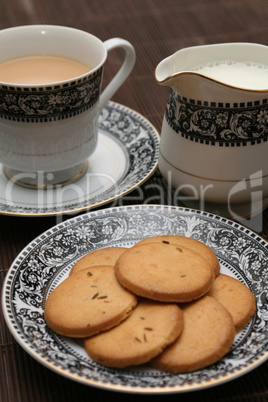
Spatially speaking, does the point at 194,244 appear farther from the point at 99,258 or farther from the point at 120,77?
the point at 120,77

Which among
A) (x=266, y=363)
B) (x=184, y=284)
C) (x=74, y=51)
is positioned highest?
(x=74, y=51)

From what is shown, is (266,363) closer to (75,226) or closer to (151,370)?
(151,370)

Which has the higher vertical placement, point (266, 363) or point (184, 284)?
point (184, 284)

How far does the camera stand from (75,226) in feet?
3.04

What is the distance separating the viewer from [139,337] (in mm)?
681

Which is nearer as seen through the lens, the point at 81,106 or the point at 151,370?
the point at 151,370

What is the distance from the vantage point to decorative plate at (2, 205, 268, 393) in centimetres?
66

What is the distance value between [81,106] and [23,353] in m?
0.44

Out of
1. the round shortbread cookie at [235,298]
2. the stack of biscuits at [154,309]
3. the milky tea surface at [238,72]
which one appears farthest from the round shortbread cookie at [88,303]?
the milky tea surface at [238,72]

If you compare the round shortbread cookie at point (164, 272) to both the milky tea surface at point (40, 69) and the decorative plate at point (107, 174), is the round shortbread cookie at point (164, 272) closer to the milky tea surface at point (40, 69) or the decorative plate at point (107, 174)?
the decorative plate at point (107, 174)

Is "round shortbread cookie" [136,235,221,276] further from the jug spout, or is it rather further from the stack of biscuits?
the jug spout

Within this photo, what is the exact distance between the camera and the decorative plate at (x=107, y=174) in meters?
0.99

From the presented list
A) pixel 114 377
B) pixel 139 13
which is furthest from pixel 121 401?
pixel 139 13

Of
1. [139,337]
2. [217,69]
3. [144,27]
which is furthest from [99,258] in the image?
[144,27]
